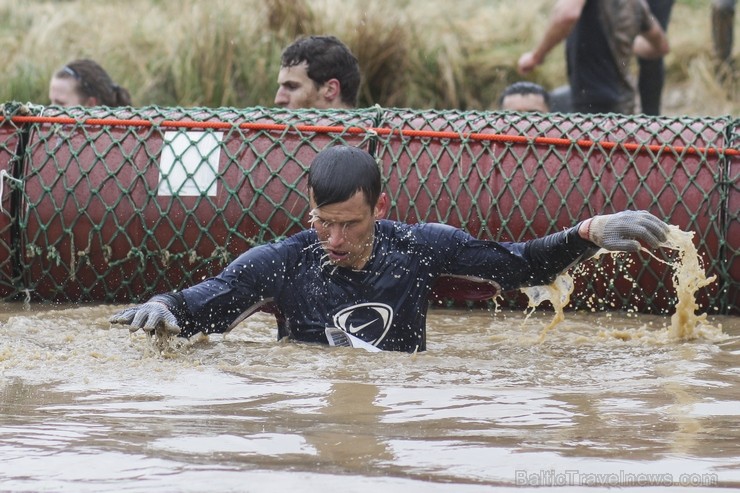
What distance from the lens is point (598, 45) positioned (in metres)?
7.62

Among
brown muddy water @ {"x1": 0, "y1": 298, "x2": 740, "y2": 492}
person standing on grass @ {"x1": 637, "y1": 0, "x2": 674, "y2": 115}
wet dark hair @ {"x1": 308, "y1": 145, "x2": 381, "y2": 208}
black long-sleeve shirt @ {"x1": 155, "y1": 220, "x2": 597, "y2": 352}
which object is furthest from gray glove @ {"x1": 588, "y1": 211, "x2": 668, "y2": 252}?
person standing on grass @ {"x1": 637, "y1": 0, "x2": 674, "y2": 115}

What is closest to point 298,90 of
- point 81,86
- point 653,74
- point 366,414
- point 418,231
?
point 81,86

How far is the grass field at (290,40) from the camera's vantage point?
10.3 metres

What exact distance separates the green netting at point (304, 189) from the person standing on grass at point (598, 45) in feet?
5.98

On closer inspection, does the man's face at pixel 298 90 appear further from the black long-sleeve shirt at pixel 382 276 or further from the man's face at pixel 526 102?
the black long-sleeve shirt at pixel 382 276

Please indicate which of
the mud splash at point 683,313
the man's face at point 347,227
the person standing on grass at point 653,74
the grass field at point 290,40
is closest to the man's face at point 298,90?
the mud splash at point 683,313

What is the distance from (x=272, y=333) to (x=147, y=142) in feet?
4.05

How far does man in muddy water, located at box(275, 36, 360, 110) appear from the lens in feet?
22.1

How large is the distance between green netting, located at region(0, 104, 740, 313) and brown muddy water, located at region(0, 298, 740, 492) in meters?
0.82

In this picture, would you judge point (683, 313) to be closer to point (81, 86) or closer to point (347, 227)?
point (347, 227)

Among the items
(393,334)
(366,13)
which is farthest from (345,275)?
(366,13)

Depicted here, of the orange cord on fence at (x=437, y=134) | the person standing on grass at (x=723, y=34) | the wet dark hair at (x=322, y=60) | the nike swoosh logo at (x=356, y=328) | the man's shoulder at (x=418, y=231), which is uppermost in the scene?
the person standing on grass at (x=723, y=34)

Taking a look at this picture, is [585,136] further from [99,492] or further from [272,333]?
[99,492]

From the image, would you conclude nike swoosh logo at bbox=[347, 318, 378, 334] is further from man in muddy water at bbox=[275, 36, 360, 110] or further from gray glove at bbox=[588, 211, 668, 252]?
man in muddy water at bbox=[275, 36, 360, 110]
